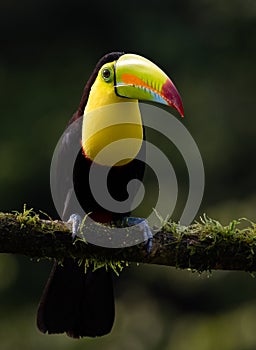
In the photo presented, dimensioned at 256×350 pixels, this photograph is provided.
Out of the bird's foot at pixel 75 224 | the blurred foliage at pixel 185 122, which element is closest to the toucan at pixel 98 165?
the bird's foot at pixel 75 224

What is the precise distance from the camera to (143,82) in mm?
4426

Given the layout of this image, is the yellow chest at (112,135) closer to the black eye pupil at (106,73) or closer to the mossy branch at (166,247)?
the black eye pupil at (106,73)

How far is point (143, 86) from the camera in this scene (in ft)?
14.5

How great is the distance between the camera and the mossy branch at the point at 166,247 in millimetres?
3781

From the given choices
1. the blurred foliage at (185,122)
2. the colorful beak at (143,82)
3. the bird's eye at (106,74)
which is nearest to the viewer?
the colorful beak at (143,82)

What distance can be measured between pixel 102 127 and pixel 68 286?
Answer: 706mm

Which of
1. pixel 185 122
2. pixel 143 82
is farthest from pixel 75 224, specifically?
pixel 185 122

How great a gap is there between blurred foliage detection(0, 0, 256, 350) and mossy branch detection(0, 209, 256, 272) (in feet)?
12.6

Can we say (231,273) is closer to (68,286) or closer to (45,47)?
(45,47)

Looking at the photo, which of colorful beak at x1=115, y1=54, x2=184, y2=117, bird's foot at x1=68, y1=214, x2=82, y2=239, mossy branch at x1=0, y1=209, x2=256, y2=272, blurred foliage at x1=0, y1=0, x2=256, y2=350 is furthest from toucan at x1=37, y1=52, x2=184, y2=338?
blurred foliage at x1=0, y1=0, x2=256, y2=350

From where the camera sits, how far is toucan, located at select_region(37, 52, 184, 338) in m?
4.42

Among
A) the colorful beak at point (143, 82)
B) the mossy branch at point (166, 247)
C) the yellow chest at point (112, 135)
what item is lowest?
the mossy branch at point (166, 247)

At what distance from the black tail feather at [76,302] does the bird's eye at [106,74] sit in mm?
811

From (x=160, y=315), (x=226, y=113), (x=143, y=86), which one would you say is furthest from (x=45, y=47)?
(x=143, y=86)
